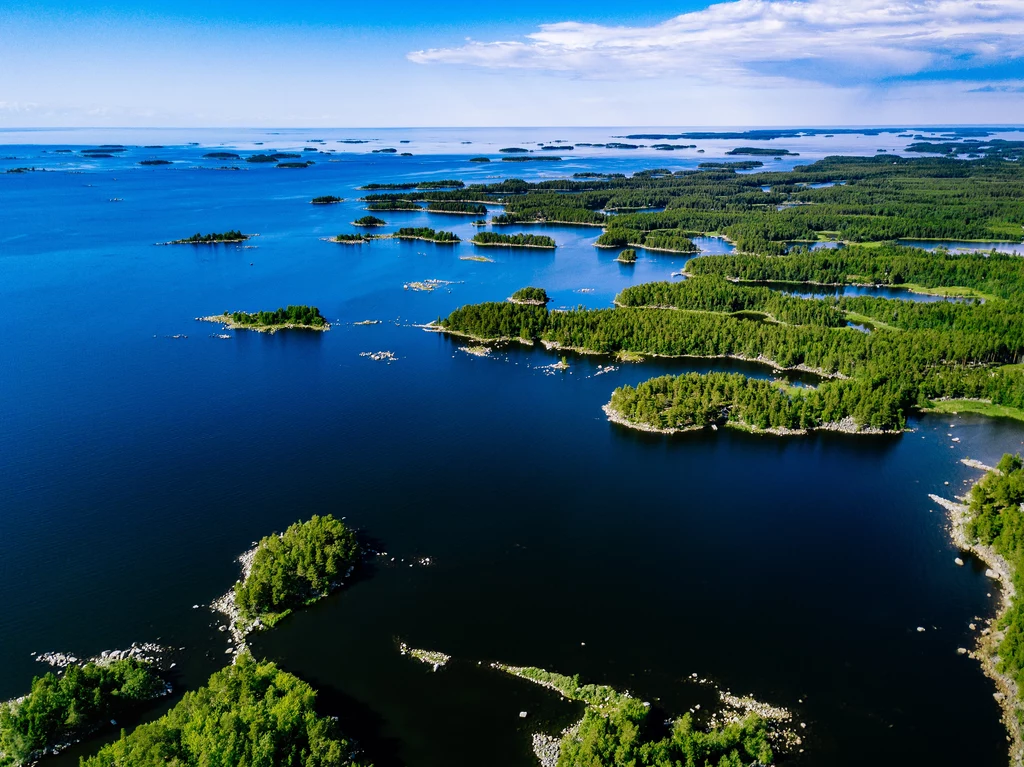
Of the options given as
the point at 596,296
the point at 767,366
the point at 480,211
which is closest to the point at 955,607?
the point at 767,366

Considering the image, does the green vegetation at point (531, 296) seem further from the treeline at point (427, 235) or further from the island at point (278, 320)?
the treeline at point (427, 235)

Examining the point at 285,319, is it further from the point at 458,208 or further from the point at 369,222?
the point at 458,208

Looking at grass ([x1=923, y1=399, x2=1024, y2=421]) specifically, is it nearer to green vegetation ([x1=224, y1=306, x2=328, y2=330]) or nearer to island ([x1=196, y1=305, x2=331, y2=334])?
island ([x1=196, y1=305, x2=331, y2=334])

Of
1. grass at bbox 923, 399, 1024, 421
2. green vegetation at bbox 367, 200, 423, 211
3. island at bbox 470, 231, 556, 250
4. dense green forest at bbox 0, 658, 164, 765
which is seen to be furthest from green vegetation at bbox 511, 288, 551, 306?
green vegetation at bbox 367, 200, 423, 211

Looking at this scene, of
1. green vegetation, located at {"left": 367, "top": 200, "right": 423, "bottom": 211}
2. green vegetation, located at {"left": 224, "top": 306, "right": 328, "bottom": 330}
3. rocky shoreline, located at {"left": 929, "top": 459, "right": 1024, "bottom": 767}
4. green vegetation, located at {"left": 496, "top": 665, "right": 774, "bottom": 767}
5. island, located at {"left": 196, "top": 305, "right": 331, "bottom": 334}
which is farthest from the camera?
green vegetation, located at {"left": 367, "top": 200, "right": 423, "bottom": 211}

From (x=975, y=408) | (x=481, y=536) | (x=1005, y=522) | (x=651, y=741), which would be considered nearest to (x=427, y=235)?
(x=975, y=408)

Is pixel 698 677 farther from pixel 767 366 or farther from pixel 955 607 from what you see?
pixel 767 366
